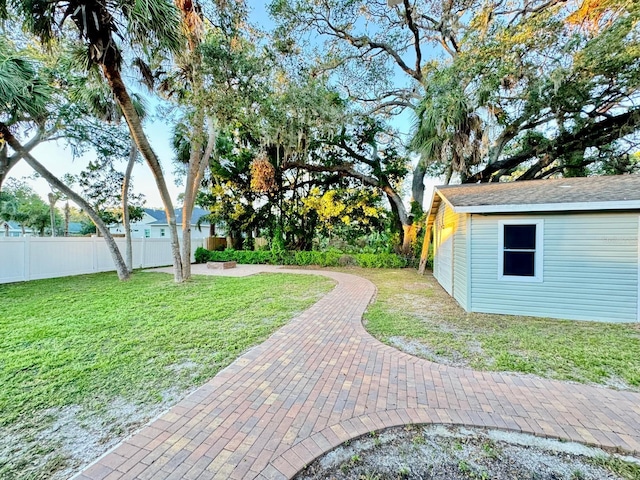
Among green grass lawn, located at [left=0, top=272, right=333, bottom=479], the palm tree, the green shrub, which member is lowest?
green grass lawn, located at [left=0, top=272, right=333, bottom=479]

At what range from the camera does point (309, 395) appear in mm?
2701

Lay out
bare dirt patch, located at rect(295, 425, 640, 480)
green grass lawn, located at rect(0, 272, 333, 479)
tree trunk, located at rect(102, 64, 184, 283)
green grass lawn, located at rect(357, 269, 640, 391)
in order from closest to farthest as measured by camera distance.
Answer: bare dirt patch, located at rect(295, 425, 640, 480)
green grass lawn, located at rect(0, 272, 333, 479)
green grass lawn, located at rect(357, 269, 640, 391)
tree trunk, located at rect(102, 64, 184, 283)

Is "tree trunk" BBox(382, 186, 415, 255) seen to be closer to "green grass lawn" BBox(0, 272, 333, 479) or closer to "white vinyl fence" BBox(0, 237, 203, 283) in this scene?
"green grass lawn" BBox(0, 272, 333, 479)

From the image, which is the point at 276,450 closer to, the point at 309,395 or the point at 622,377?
the point at 309,395

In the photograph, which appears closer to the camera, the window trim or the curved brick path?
the curved brick path

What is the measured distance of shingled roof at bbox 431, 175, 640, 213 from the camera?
4891 millimetres

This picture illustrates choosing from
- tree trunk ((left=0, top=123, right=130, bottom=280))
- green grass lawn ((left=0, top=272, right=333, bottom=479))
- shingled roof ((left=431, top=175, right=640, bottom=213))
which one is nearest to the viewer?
green grass lawn ((left=0, top=272, right=333, bottom=479))

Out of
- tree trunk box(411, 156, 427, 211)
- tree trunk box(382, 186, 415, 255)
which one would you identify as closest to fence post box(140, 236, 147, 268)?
tree trunk box(382, 186, 415, 255)

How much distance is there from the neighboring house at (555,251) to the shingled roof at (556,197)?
0.01 m

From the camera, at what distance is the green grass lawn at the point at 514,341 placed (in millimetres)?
3271

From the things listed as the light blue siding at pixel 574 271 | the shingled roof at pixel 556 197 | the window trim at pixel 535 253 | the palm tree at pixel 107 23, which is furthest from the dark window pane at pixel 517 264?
the palm tree at pixel 107 23

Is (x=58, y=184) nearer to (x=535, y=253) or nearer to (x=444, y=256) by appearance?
(x=444, y=256)

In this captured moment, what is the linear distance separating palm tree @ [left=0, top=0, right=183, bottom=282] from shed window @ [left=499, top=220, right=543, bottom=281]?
708cm

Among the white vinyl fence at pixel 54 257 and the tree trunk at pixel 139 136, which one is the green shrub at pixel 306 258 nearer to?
the white vinyl fence at pixel 54 257
